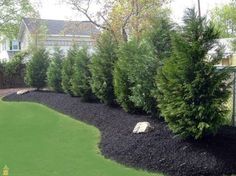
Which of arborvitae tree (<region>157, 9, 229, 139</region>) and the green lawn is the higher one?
arborvitae tree (<region>157, 9, 229, 139</region>)

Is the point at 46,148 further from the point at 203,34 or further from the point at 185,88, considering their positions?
the point at 203,34

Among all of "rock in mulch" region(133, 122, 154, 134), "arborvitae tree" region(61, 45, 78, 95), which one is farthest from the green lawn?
"arborvitae tree" region(61, 45, 78, 95)

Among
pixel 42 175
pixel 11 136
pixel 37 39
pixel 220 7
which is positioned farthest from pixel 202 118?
pixel 220 7

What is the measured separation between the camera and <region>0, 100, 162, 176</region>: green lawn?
6.48m

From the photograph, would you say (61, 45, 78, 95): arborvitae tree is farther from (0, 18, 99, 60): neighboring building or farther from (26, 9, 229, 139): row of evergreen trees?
(0, 18, 99, 60): neighboring building

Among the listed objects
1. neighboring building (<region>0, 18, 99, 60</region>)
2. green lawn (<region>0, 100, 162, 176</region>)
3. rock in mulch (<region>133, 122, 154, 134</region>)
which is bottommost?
green lawn (<region>0, 100, 162, 176</region>)

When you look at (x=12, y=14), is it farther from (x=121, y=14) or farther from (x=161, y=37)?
(x=161, y=37)

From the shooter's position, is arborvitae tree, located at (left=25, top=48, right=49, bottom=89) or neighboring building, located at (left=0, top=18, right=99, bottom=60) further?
neighboring building, located at (left=0, top=18, right=99, bottom=60)

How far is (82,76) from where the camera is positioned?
1343cm

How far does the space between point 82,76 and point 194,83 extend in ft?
23.6

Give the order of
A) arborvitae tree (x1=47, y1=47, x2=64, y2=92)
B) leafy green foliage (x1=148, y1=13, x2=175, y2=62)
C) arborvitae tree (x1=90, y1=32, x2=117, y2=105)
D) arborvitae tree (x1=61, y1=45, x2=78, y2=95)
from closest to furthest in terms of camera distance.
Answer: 1. leafy green foliage (x1=148, y1=13, x2=175, y2=62)
2. arborvitae tree (x1=90, y1=32, x2=117, y2=105)
3. arborvitae tree (x1=61, y1=45, x2=78, y2=95)
4. arborvitae tree (x1=47, y1=47, x2=64, y2=92)

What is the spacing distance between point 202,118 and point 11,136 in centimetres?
506

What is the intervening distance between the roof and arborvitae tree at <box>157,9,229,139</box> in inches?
551

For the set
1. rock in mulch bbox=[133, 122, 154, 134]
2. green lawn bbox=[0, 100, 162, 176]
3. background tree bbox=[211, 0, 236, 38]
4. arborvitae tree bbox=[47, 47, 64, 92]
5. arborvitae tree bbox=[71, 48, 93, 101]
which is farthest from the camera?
background tree bbox=[211, 0, 236, 38]
